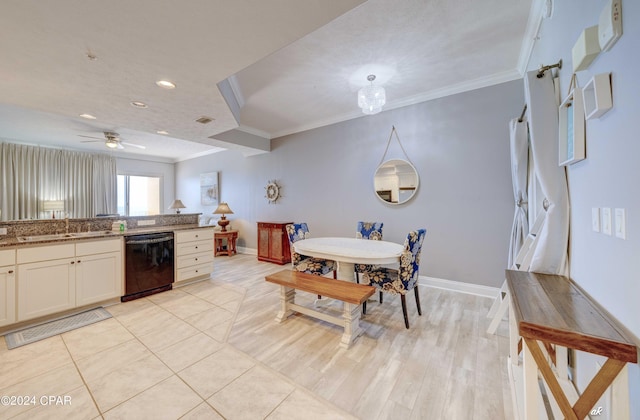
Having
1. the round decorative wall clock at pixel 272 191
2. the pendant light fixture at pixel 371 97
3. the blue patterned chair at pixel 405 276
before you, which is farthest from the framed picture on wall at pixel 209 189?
the blue patterned chair at pixel 405 276

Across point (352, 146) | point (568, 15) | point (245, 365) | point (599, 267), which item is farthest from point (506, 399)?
point (352, 146)

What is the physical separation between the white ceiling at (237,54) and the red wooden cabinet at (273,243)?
214 centimetres

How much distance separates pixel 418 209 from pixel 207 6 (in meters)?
3.24

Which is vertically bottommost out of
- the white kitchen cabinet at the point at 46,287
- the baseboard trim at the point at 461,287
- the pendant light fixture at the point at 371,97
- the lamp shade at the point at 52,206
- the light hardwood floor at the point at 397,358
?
the light hardwood floor at the point at 397,358

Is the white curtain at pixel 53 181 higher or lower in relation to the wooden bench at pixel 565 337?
higher

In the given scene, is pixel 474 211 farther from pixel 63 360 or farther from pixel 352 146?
pixel 63 360

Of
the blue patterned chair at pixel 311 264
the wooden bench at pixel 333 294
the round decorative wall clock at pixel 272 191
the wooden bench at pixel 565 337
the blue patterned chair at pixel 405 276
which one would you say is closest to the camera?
the wooden bench at pixel 565 337

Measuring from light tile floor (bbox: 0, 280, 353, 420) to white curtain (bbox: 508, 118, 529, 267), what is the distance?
98.1 inches

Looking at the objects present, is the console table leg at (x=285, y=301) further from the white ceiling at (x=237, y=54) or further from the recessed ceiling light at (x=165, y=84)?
the recessed ceiling light at (x=165, y=84)

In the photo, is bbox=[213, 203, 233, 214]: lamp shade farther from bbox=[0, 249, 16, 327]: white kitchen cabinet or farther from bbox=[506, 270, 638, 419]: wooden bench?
bbox=[506, 270, 638, 419]: wooden bench

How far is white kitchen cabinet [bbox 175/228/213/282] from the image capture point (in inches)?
139

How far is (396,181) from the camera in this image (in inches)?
143

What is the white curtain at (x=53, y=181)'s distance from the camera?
4.99 metres

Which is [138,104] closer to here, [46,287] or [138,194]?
[46,287]
